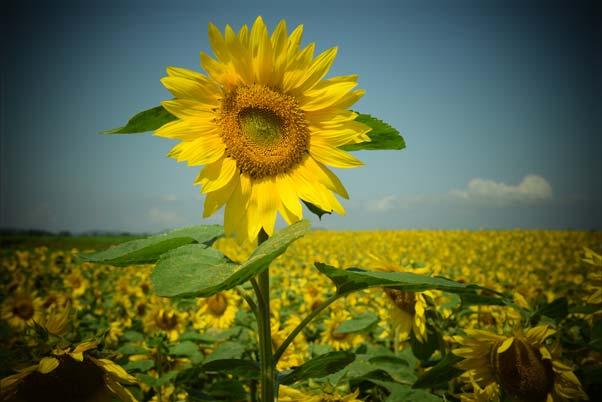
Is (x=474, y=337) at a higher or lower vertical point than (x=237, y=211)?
lower

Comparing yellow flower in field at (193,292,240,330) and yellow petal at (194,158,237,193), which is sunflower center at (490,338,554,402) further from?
yellow flower in field at (193,292,240,330)

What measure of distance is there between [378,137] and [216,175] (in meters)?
0.57

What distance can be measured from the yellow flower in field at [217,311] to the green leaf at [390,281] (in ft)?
9.86

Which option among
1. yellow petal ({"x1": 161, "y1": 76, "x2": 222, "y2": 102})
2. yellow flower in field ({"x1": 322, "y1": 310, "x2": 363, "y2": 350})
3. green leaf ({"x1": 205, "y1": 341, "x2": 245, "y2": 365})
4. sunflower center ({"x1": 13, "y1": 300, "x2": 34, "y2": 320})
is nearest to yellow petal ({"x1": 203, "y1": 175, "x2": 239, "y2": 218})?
yellow petal ({"x1": 161, "y1": 76, "x2": 222, "y2": 102})

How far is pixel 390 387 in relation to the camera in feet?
5.56

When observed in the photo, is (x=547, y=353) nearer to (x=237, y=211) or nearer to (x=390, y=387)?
(x=390, y=387)

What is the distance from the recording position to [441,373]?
168 centimetres

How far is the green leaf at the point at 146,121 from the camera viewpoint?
3.93ft

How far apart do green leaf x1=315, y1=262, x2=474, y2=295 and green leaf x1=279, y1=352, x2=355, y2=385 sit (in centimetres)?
35

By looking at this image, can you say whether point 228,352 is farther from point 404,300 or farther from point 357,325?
point 404,300

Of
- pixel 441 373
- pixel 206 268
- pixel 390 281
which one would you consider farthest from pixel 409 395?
pixel 206 268

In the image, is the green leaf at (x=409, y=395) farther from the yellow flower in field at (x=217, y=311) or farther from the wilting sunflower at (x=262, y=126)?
the yellow flower in field at (x=217, y=311)

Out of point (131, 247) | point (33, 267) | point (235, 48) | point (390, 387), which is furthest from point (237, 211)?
point (33, 267)

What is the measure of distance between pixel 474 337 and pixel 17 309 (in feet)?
16.3
